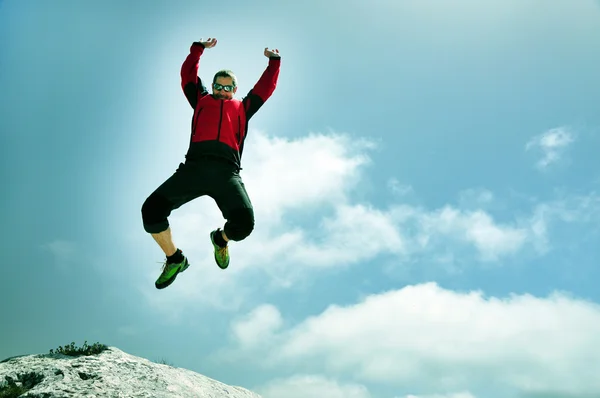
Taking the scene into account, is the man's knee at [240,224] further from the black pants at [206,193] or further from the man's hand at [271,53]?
the man's hand at [271,53]

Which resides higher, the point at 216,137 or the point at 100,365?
the point at 216,137

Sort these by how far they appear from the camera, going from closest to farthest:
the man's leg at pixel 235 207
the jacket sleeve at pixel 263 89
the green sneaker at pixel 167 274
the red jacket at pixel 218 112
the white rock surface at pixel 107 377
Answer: the man's leg at pixel 235 207 → the red jacket at pixel 218 112 → the white rock surface at pixel 107 377 → the green sneaker at pixel 167 274 → the jacket sleeve at pixel 263 89

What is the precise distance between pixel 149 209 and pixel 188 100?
2072 millimetres

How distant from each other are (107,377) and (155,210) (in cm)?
294

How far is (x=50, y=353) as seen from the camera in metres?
10.2

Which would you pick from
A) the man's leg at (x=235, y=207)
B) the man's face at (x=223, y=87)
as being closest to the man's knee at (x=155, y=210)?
the man's leg at (x=235, y=207)

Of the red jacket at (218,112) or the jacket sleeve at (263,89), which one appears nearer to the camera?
the red jacket at (218,112)

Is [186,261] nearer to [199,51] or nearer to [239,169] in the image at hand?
[239,169]

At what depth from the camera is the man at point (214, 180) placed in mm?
7398

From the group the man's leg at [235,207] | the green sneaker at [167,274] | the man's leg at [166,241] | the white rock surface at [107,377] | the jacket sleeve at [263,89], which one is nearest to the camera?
the man's leg at [235,207]

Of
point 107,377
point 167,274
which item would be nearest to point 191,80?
point 167,274

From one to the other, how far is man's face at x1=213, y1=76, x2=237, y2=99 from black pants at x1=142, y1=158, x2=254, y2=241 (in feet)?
3.62

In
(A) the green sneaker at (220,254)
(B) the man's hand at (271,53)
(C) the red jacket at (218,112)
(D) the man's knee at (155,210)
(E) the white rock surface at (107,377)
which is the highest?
(B) the man's hand at (271,53)

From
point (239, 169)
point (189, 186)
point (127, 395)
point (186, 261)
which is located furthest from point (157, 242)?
point (127, 395)
